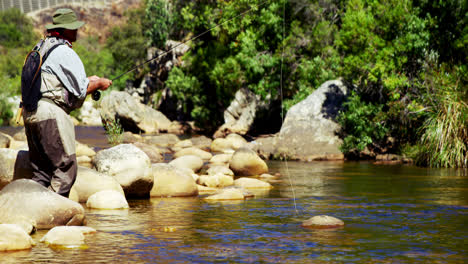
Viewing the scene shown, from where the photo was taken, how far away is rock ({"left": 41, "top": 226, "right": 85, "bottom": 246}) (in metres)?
6.68

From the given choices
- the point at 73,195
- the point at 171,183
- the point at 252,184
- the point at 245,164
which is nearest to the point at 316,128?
the point at 245,164

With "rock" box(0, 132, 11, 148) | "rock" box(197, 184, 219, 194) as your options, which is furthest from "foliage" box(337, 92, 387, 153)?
"rock" box(0, 132, 11, 148)

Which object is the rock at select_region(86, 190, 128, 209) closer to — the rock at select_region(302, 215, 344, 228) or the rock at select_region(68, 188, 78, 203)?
the rock at select_region(68, 188, 78, 203)

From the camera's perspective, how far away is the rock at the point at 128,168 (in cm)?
1046

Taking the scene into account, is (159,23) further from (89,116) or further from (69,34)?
(69,34)

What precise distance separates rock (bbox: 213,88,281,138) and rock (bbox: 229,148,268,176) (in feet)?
44.5

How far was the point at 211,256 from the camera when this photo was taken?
6293 millimetres

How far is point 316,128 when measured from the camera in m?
19.8

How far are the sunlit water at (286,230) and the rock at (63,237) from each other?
10 cm

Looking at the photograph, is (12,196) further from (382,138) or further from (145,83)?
(145,83)

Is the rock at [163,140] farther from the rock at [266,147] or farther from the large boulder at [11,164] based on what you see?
the large boulder at [11,164]

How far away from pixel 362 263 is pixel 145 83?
42.4 m

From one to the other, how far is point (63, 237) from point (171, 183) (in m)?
4.29

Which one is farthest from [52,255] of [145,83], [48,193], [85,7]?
[85,7]
